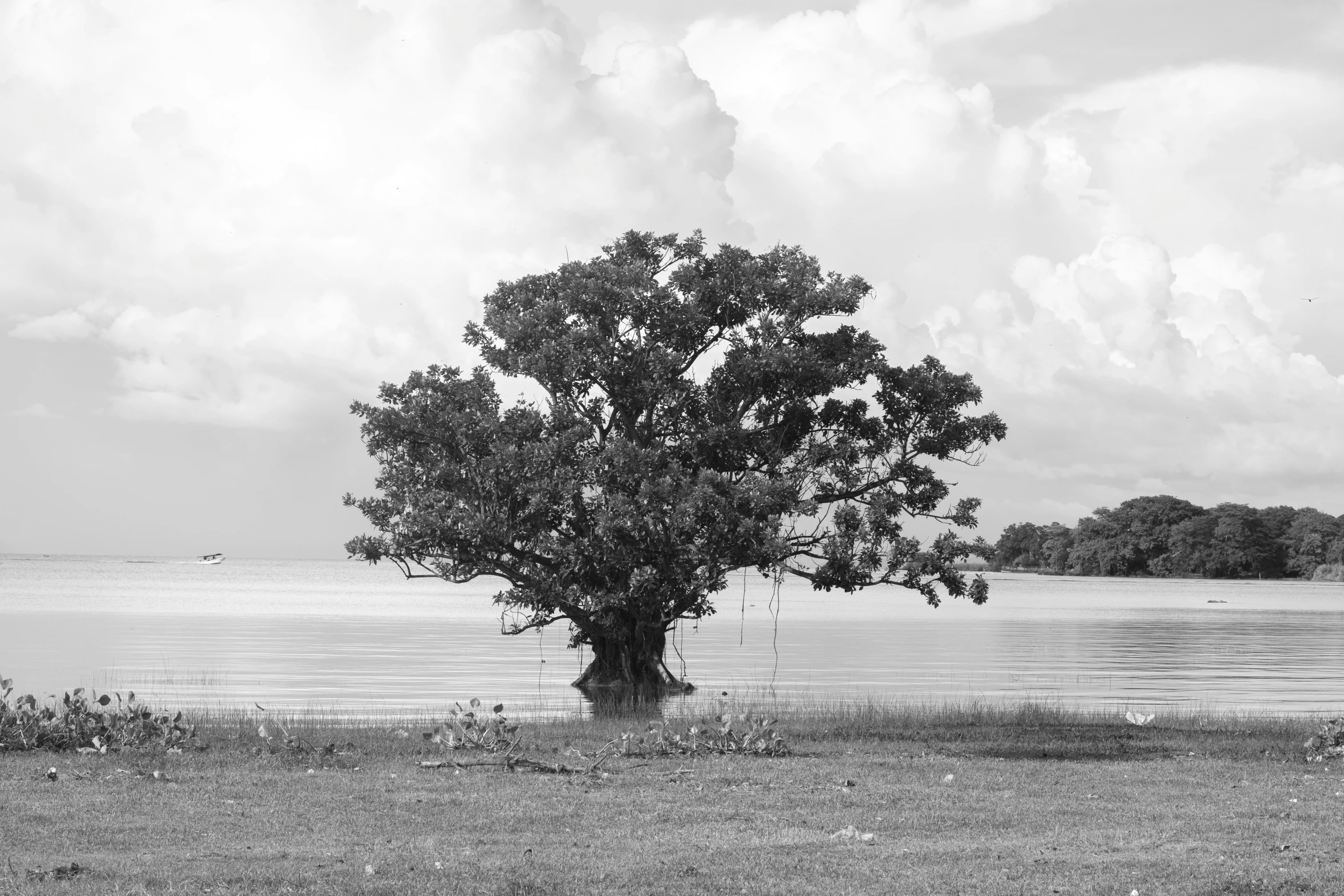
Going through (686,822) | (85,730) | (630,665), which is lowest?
(686,822)

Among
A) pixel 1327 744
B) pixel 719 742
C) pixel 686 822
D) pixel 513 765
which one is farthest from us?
pixel 1327 744

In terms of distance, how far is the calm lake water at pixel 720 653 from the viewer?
38344 mm

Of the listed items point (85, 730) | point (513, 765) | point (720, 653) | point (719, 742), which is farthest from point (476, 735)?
point (720, 653)

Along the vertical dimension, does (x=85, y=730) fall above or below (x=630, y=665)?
below

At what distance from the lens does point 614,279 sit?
27.4m

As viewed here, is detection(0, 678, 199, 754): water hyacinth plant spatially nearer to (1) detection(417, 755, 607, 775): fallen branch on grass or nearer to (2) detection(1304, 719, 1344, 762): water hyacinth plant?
(1) detection(417, 755, 607, 775): fallen branch on grass

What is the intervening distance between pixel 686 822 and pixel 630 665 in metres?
16.7

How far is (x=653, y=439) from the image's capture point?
2873 cm

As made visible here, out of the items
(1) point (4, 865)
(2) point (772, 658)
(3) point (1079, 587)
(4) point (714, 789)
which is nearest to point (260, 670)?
(2) point (772, 658)

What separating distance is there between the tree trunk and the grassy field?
930 centimetres

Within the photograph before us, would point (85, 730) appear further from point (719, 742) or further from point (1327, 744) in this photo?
point (1327, 744)

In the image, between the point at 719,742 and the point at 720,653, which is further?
the point at 720,653

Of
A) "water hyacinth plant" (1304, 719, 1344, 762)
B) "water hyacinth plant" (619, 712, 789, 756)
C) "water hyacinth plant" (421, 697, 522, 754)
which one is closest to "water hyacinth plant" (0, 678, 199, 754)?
"water hyacinth plant" (421, 697, 522, 754)

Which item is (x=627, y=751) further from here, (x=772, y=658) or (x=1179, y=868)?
(x=772, y=658)
